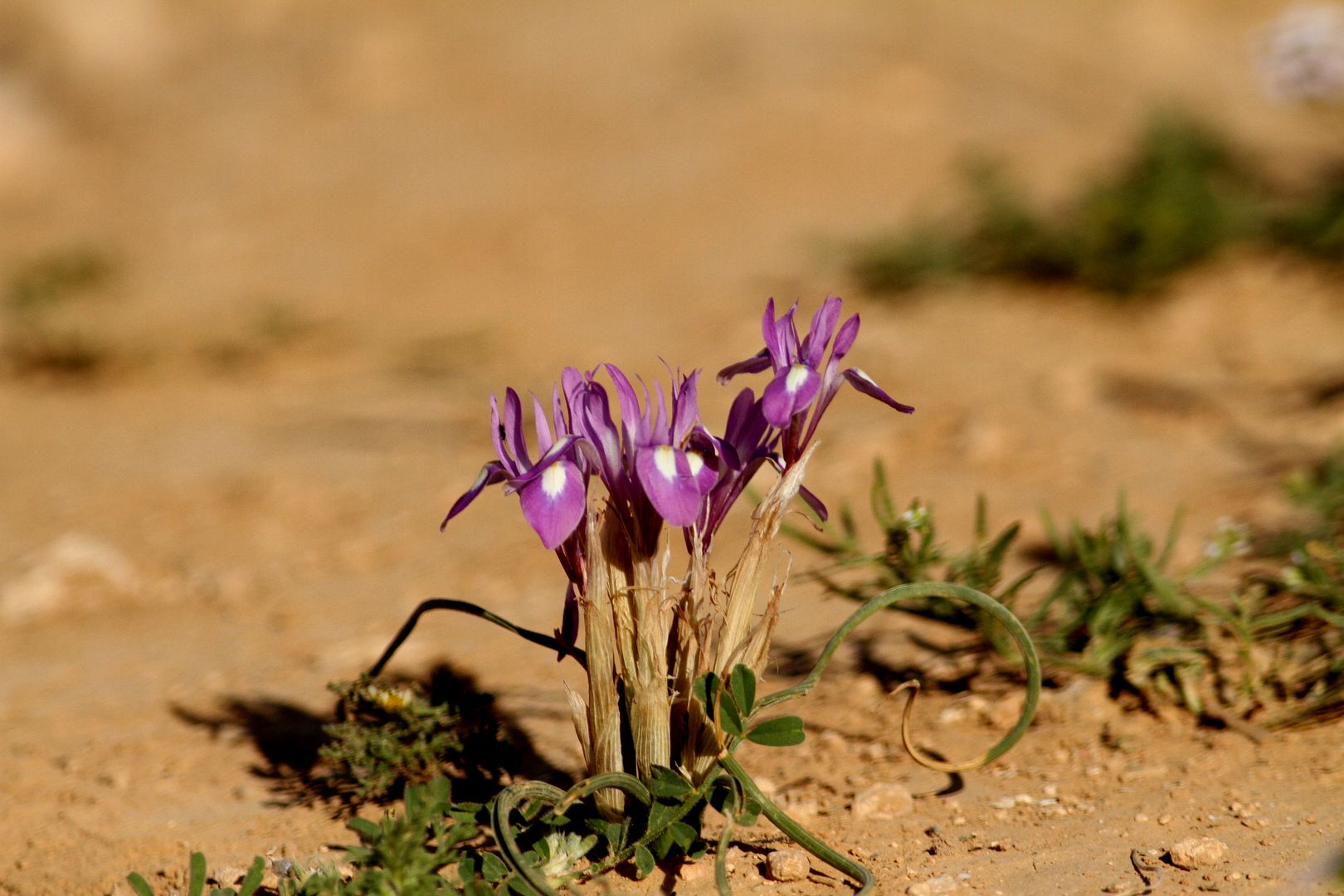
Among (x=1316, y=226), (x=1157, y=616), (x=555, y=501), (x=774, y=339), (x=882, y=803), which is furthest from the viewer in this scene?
(x=1316, y=226)

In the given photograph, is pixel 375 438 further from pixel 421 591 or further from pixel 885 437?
pixel 885 437

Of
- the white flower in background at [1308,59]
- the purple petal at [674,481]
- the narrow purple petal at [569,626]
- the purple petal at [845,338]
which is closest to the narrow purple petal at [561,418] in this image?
the purple petal at [674,481]

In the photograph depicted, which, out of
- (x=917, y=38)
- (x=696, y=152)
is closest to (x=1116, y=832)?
(x=696, y=152)

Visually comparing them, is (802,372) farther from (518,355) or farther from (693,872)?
(518,355)

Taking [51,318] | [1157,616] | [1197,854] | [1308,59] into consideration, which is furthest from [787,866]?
[51,318]

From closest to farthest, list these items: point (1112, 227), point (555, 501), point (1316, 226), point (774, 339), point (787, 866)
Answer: point (555, 501)
point (774, 339)
point (787, 866)
point (1316, 226)
point (1112, 227)

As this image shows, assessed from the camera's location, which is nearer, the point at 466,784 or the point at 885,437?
the point at 466,784
